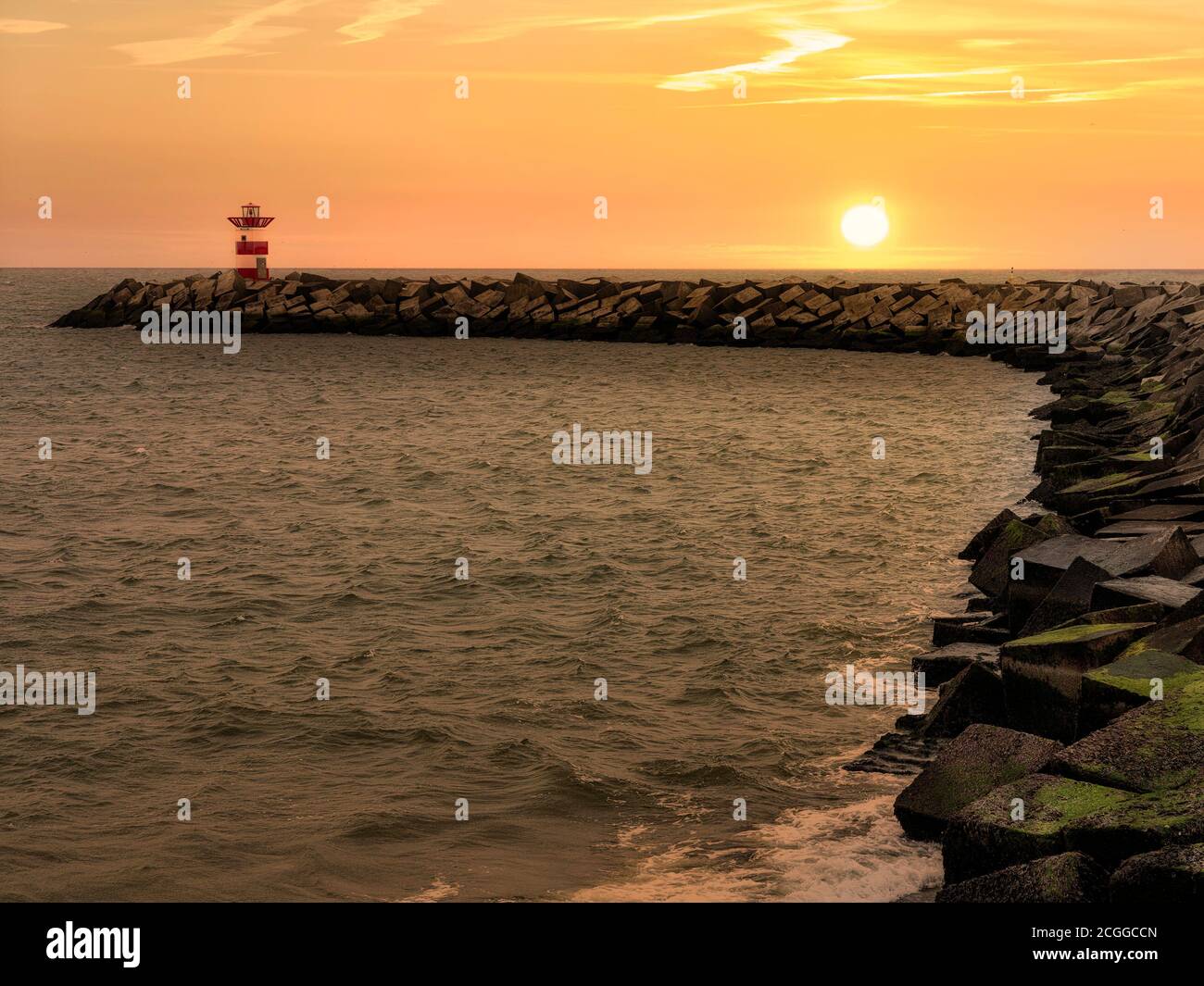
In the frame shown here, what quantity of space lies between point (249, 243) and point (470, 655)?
60602mm

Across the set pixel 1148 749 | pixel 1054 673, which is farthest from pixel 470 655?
pixel 1148 749

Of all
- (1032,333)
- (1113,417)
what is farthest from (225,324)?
(1113,417)

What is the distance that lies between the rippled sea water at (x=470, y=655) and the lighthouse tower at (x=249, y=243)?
42.7 m

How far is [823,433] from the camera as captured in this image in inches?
1079

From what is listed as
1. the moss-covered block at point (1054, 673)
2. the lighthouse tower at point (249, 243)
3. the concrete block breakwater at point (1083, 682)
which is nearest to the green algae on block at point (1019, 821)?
the concrete block breakwater at point (1083, 682)

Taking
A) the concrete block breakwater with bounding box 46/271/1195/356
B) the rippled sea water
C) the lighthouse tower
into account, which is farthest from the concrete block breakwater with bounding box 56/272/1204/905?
the lighthouse tower

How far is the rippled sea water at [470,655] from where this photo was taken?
23.7 feet

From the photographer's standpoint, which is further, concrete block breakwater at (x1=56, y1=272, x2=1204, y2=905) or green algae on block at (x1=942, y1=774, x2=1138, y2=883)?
green algae on block at (x1=942, y1=774, x2=1138, y2=883)

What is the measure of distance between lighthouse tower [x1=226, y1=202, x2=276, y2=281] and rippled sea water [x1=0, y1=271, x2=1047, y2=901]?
42.7m

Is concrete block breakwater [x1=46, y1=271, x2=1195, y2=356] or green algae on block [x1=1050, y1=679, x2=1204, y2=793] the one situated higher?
concrete block breakwater [x1=46, y1=271, x2=1195, y2=356]

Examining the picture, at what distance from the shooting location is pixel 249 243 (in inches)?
2667

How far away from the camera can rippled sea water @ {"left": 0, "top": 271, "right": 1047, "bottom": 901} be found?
7.21m

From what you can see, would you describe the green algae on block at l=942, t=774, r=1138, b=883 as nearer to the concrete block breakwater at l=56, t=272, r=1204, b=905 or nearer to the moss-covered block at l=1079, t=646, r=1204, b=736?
the concrete block breakwater at l=56, t=272, r=1204, b=905

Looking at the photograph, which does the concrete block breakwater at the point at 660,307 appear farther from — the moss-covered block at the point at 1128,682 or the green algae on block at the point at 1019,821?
the green algae on block at the point at 1019,821
